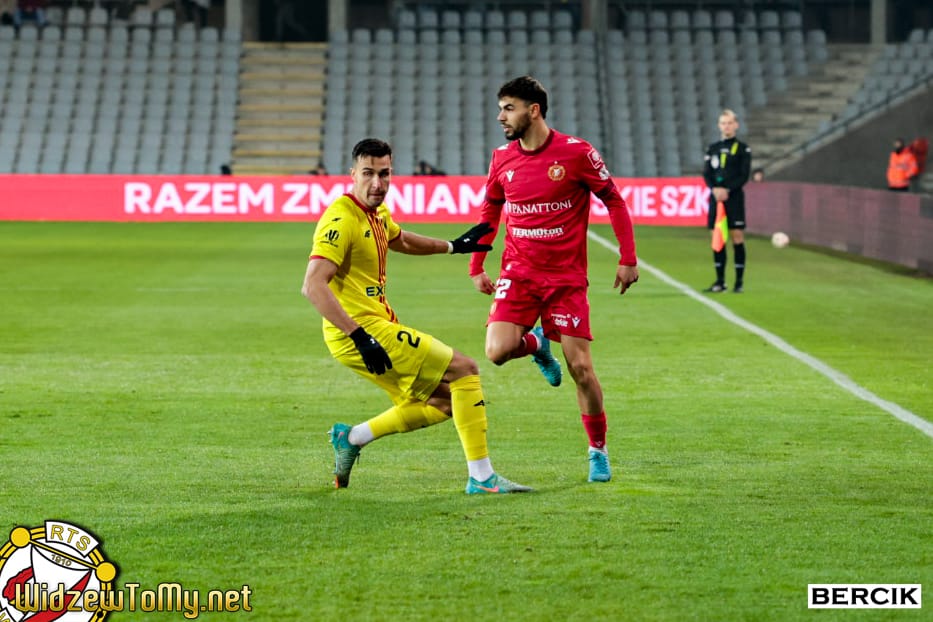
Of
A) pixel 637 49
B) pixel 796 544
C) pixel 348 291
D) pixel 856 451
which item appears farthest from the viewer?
pixel 637 49

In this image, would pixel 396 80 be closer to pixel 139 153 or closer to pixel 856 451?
pixel 139 153

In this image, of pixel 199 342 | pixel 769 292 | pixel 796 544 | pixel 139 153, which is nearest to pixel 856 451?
pixel 796 544

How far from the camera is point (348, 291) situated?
7285 millimetres

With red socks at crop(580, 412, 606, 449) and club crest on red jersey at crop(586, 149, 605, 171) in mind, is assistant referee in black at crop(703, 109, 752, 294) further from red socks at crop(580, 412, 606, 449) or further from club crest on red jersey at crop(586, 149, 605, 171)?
red socks at crop(580, 412, 606, 449)

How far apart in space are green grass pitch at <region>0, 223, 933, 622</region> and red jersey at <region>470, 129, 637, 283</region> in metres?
1.03

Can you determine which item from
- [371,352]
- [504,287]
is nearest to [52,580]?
[371,352]

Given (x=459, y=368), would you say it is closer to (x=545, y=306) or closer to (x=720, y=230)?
(x=545, y=306)

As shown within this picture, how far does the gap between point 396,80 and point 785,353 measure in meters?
31.5

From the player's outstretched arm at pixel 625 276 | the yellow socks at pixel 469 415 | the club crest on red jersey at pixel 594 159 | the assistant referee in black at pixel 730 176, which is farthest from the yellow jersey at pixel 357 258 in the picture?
the assistant referee in black at pixel 730 176

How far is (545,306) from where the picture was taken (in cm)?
795

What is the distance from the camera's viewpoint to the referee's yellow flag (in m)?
18.3

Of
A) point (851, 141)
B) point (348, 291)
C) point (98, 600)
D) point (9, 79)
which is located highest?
point (9, 79)

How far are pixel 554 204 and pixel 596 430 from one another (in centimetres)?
114

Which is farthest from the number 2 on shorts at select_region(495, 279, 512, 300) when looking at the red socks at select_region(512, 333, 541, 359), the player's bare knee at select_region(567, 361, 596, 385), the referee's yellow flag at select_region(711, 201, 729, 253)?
the referee's yellow flag at select_region(711, 201, 729, 253)
